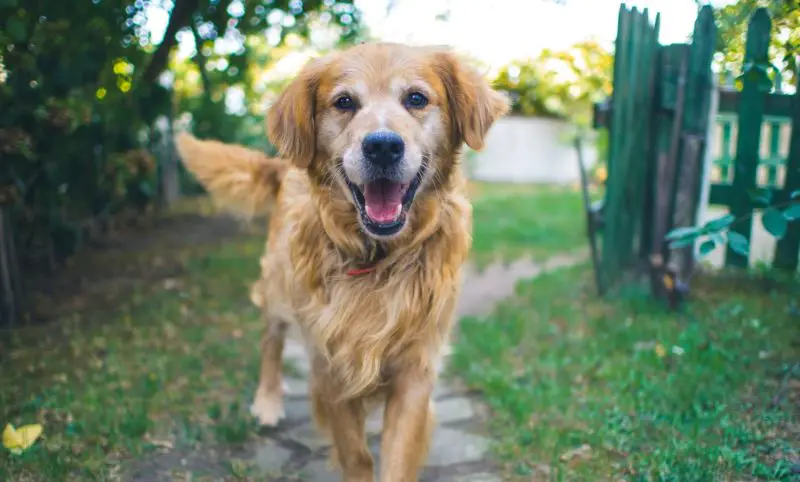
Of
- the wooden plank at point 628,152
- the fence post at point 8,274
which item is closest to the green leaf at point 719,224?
the wooden plank at point 628,152

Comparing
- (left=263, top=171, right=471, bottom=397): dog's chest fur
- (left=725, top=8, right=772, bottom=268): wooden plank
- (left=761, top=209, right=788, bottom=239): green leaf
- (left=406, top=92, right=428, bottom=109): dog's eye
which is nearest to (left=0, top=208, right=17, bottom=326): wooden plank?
Answer: (left=263, top=171, right=471, bottom=397): dog's chest fur

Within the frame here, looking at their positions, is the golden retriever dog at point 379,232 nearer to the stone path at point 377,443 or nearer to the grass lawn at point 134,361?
the stone path at point 377,443

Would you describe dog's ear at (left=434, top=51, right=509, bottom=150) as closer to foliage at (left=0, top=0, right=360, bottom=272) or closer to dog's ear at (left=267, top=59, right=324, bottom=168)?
dog's ear at (left=267, top=59, right=324, bottom=168)

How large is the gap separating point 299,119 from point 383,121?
0.44 m

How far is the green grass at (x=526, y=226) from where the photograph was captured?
7.07 meters

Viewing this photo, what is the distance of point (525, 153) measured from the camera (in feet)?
59.0

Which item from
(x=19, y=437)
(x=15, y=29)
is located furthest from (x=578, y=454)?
(x=15, y=29)

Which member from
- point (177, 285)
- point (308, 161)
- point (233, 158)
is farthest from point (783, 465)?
point (177, 285)

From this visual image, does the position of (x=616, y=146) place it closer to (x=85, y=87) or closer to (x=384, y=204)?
(x=384, y=204)

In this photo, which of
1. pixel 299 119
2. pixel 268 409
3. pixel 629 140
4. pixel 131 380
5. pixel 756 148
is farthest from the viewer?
pixel 629 140

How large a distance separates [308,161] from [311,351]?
71cm

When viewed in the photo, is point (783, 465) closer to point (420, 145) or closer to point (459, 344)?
point (420, 145)

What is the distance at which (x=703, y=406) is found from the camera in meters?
2.95

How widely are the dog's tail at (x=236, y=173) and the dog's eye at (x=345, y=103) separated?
108cm
